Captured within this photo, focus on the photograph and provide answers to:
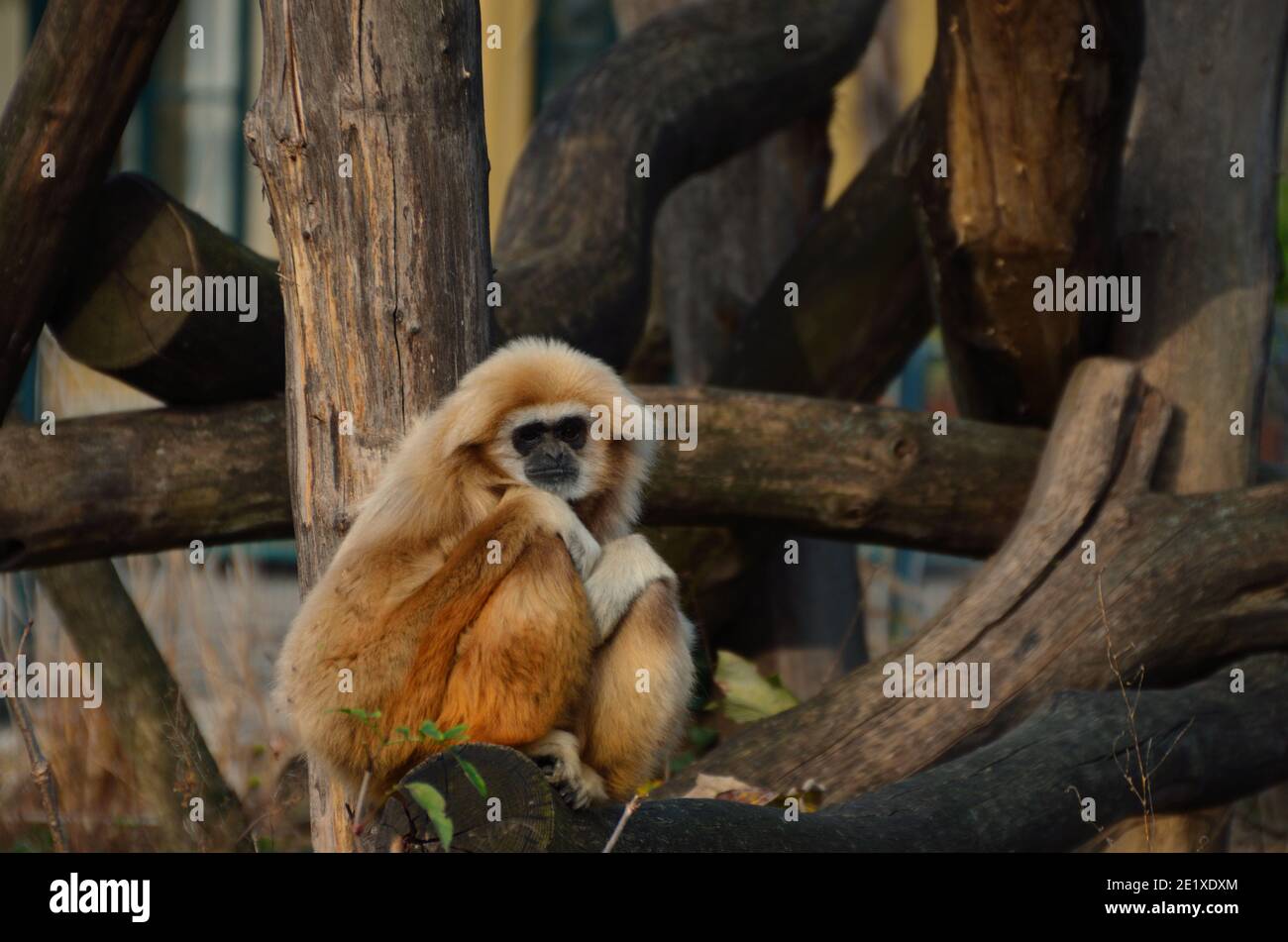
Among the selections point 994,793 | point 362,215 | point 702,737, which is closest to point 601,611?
point 362,215

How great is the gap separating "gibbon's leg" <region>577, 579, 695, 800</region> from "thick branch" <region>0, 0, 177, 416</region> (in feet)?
8.36

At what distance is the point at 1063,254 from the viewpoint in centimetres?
598

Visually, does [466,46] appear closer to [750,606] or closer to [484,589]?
[484,589]

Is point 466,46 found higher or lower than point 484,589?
higher

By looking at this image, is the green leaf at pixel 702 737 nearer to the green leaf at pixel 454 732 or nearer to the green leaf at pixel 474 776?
the green leaf at pixel 454 732

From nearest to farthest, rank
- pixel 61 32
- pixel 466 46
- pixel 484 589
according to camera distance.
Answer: pixel 484 589
pixel 466 46
pixel 61 32

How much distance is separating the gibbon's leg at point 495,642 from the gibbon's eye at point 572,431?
41 centimetres

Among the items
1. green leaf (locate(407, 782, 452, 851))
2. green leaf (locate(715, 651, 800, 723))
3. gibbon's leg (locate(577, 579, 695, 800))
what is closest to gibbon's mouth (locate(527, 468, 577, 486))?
gibbon's leg (locate(577, 579, 695, 800))

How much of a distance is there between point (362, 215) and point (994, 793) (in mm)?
2389

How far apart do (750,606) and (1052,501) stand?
2103mm

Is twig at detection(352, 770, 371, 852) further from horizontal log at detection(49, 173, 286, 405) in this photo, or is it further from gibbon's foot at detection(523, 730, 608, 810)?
horizontal log at detection(49, 173, 286, 405)

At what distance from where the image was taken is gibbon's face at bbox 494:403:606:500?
12.6 ft

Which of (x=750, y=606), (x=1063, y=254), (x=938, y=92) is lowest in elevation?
(x=750, y=606)
